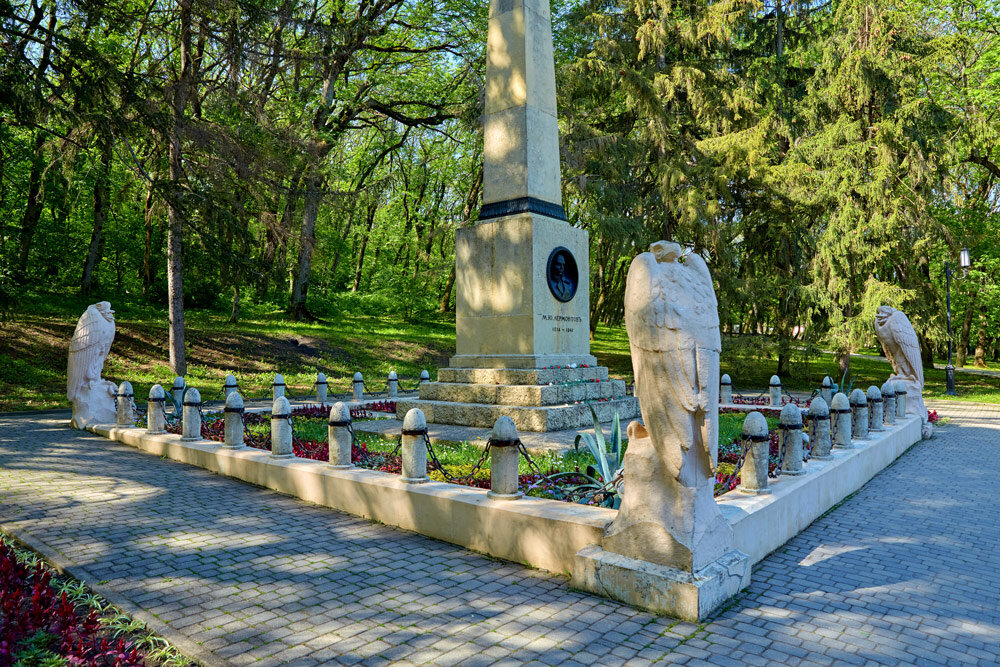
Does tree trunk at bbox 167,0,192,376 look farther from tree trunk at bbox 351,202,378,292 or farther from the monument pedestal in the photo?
tree trunk at bbox 351,202,378,292

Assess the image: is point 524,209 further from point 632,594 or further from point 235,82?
point 235,82

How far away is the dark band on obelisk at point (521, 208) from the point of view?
1055 cm

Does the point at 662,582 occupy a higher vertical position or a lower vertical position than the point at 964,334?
lower

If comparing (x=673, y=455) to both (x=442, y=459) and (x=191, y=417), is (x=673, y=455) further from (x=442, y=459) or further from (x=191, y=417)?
(x=191, y=417)

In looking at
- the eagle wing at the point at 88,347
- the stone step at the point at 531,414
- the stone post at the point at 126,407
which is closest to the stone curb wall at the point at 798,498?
the stone step at the point at 531,414

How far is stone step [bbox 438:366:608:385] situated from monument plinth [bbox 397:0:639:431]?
0.02m

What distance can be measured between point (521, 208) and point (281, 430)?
16.8 feet

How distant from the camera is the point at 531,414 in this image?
9.35 meters

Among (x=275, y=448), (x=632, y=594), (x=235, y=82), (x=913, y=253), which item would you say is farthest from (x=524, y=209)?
(x=913, y=253)

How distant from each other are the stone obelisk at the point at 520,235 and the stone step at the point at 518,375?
17cm

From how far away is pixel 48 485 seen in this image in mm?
7844

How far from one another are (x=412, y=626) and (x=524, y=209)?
298 inches

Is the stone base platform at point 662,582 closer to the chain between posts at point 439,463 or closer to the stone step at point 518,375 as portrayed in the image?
the chain between posts at point 439,463

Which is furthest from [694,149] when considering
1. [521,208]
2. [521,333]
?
[521,333]
